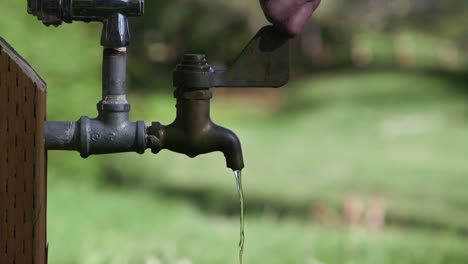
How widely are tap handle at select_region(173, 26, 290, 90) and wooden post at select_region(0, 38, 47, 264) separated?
35 centimetres

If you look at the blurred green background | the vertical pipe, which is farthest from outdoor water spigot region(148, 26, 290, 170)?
the blurred green background

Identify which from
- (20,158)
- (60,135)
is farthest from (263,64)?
(20,158)

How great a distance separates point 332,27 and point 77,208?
11246mm

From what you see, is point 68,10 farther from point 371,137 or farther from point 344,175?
point 371,137

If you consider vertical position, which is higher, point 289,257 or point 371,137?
point 371,137

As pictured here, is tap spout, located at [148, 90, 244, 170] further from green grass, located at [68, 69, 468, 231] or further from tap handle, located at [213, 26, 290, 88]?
green grass, located at [68, 69, 468, 231]

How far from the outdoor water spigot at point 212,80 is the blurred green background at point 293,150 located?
125 centimetres

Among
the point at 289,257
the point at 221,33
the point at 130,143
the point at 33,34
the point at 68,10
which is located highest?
the point at 221,33

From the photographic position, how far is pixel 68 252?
4098 millimetres

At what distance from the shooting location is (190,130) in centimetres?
202

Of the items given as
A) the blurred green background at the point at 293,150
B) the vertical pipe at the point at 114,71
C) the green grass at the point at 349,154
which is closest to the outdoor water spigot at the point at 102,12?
the vertical pipe at the point at 114,71

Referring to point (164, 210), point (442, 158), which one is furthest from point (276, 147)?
point (164, 210)

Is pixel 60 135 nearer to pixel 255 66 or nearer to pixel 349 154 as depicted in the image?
pixel 255 66

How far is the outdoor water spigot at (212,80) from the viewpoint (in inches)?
A: 78.9
